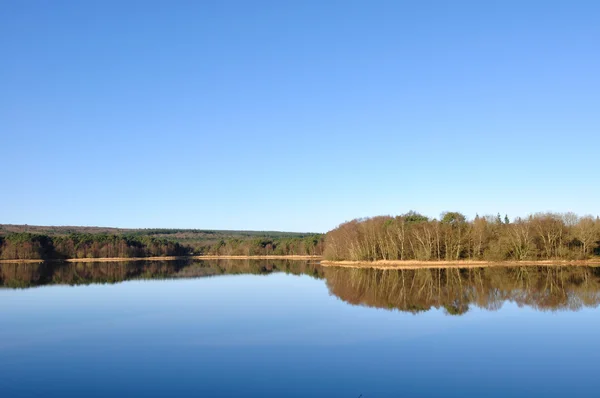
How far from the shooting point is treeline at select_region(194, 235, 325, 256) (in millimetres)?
142375

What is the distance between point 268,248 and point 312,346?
143 m

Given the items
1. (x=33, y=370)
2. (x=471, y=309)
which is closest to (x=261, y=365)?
(x=33, y=370)

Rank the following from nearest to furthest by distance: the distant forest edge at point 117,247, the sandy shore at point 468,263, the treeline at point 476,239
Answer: the sandy shore at point 468,263 < the treeline at point 476,239 < the distant forest edge at point 117,247

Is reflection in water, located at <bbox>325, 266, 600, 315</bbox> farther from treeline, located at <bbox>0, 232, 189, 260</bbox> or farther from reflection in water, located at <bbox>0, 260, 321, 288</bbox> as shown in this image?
treeline, located at <bbox>0, 232, 189, 260</bbox>

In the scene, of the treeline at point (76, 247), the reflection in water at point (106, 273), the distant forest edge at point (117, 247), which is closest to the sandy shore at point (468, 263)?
the reflection in water at point (106, 273)

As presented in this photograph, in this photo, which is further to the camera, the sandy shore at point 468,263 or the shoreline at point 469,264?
the sandy shore at point 468,263

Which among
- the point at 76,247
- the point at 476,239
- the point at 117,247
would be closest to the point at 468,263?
the point at 476,239

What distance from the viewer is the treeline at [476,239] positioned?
74312 mm

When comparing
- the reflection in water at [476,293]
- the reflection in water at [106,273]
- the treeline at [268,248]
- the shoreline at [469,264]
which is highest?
the treeline at [268,248]

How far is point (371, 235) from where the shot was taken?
272 feet

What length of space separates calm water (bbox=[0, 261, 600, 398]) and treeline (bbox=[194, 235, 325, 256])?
104 metres

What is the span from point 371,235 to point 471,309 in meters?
53.8

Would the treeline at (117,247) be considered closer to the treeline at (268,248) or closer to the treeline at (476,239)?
the treeline at (268,248)

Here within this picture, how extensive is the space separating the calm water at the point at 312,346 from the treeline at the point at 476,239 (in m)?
38.0
